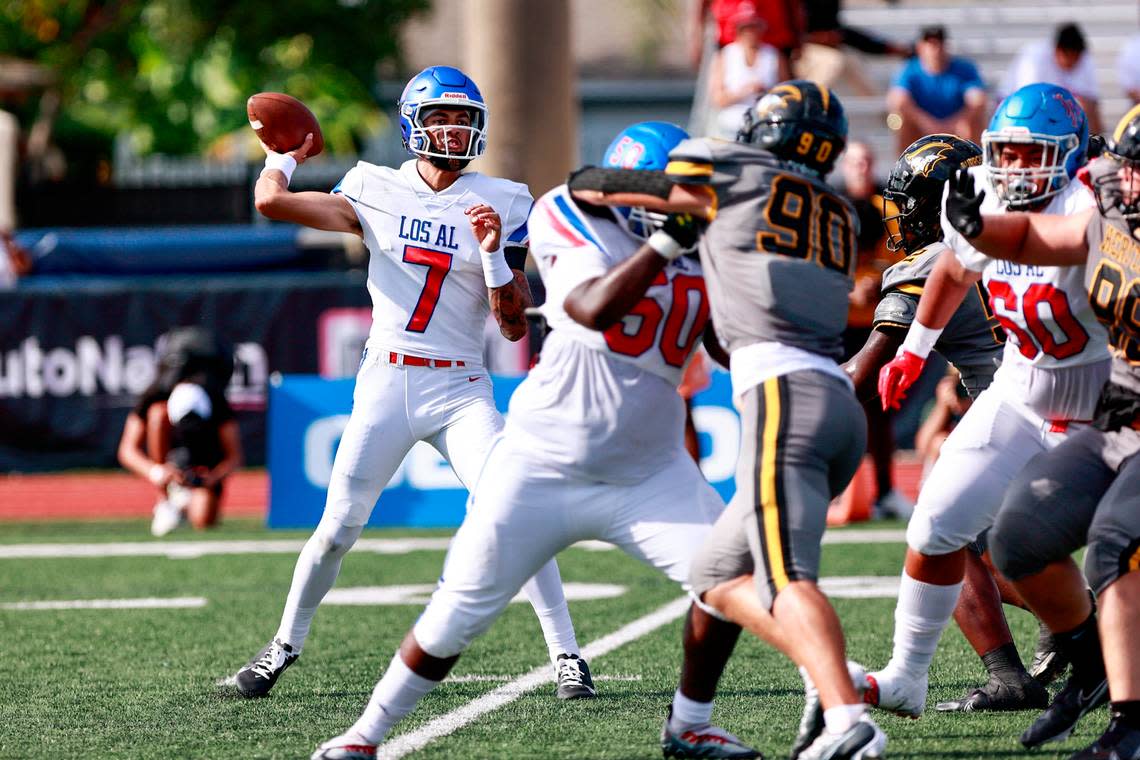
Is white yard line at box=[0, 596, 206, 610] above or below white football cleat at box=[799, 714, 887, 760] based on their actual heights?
below

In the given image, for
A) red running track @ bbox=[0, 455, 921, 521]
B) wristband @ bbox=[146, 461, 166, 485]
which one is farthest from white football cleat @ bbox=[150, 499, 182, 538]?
red running track @ bbox=[0, 455, 921, 521]

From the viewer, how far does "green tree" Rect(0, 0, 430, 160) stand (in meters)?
26.6

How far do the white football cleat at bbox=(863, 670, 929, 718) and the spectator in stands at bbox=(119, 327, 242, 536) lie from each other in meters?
6.76

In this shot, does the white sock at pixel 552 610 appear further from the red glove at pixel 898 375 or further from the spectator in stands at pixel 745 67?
the spectator in stands at pixel 745 67

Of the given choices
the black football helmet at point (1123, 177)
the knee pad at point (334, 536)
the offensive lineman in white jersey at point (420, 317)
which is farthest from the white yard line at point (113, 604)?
the black football helmet at point (1123, 177)

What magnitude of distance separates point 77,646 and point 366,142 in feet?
76.9

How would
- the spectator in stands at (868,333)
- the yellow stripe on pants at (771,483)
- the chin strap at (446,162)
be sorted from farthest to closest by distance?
1. the spectator in stands at (868,333)
2. the chin strap at (446,162)
3. the yellow stripe on pants at (771,483)

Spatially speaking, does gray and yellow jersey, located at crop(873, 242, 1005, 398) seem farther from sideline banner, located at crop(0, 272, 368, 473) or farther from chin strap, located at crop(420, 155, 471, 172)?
sideline banner, located at crop(0, 272, 368, 473)

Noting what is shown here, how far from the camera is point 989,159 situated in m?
4.64

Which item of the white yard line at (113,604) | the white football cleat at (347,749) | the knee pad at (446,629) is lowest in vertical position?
the white yard line at (113,604)

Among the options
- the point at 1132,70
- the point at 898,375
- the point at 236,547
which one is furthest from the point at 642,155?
the point at 1132,70

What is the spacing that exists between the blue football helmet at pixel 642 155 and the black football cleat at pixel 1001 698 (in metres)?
1.88

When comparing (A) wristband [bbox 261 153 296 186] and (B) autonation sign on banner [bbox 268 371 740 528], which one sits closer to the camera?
(A) wristband [bbox 261 153 296 186]

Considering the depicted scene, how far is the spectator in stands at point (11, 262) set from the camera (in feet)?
47.4
